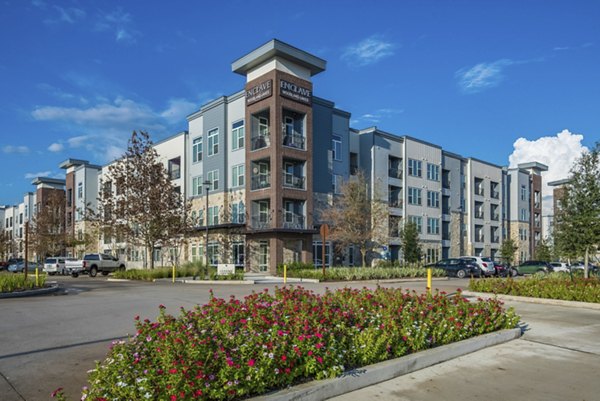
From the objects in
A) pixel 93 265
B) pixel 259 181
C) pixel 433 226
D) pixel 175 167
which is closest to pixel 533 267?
pixel 433 226

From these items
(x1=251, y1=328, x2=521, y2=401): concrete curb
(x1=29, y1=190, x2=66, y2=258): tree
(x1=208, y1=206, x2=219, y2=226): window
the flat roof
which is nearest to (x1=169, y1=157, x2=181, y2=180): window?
(x1=208, y1=206, x2=219, y2=226): window

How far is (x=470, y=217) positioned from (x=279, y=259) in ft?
109

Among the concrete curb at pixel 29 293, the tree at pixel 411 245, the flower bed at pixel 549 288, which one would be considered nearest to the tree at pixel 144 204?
the concrete curb at pixel 29 293

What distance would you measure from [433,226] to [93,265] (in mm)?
34409

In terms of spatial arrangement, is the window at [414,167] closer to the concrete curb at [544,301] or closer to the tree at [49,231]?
the concrete curb at [544,301]

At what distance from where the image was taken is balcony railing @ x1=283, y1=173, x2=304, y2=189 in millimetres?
37844

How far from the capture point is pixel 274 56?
123 ft

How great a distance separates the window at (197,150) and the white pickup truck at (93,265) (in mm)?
11756

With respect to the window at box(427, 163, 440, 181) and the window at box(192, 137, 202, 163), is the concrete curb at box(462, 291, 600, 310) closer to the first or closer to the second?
the window at box(192, 137, 202, 163)

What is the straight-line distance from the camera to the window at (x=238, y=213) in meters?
39.8

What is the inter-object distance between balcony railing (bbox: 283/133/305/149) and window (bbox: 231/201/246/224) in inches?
250

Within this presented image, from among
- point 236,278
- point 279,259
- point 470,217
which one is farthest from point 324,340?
point 470,217

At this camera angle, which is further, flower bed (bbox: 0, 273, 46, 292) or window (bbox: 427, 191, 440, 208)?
window (bbox: 427, 191, 440, 208)

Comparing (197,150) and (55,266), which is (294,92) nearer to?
(197,150)
